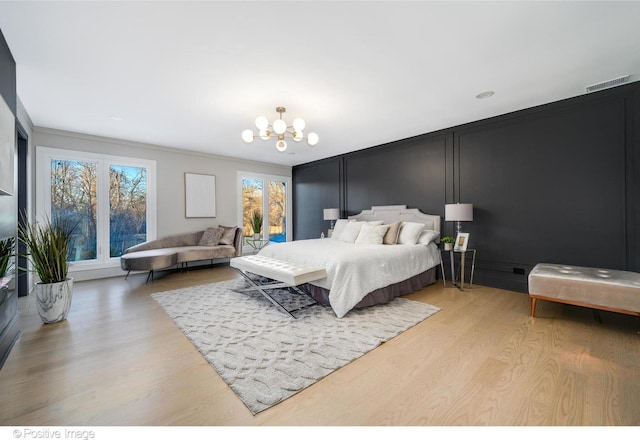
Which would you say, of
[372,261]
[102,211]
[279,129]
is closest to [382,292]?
[372,261]

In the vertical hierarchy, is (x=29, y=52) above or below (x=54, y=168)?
above

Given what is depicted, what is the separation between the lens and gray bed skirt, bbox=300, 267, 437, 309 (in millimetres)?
3152

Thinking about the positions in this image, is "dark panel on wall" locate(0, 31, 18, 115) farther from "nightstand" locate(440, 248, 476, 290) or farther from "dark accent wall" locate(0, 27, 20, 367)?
"nightstand" locate(440, 248, 476, 290)

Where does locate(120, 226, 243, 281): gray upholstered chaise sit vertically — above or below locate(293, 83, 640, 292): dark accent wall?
below

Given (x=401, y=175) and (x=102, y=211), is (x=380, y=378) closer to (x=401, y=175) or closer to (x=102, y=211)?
(x=401, y=175)

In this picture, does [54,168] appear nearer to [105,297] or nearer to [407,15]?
[105,297]

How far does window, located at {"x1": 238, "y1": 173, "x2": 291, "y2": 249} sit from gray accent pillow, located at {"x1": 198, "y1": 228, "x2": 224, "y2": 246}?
86 centimetres

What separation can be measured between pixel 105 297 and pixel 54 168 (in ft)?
8.43

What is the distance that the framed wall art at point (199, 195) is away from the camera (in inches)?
224

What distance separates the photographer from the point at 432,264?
4188mm

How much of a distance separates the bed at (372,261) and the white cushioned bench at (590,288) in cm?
138

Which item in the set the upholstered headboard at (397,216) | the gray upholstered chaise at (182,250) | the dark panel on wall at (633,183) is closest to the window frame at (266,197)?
the gray upholstered chaise at (182,250)

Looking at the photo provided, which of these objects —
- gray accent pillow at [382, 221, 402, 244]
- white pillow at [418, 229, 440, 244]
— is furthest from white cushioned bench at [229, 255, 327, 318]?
white pillow at [418, 229, 440, 244]
